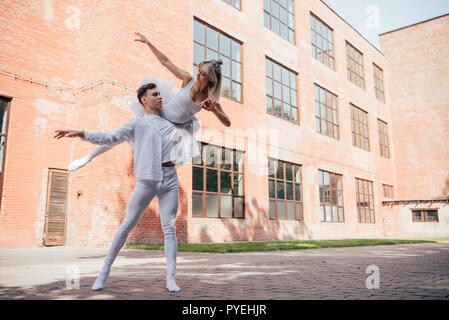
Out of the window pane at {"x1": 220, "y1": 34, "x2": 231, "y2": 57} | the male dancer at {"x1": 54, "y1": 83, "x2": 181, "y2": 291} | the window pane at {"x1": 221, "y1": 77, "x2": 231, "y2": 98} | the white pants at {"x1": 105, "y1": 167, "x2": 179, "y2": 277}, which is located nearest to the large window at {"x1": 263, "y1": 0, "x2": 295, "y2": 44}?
the window pane at {"x1": 220, "y1": 34, "x2": 231, "y2": 57}

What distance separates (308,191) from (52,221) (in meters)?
11.5

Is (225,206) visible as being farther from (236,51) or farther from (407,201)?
(407,201)

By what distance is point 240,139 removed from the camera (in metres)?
13.9

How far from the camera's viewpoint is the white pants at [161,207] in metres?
3.14

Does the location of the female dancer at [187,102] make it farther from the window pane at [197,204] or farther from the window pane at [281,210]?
the window pane at [281,210]

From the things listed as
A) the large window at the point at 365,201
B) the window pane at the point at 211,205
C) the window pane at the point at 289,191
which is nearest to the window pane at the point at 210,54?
the window pane at the point at 211,205

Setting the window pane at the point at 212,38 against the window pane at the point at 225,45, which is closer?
the window pane at the point at 212,38

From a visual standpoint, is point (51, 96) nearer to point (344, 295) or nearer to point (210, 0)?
point (210, 0)

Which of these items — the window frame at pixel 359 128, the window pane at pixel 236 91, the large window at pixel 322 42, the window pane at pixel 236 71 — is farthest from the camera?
the window frame at pixel 359 128

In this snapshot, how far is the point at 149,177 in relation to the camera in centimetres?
307

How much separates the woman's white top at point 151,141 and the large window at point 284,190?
11.9 meters

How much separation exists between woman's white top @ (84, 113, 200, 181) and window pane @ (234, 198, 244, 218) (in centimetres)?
1019

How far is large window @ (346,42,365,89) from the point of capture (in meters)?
23.3

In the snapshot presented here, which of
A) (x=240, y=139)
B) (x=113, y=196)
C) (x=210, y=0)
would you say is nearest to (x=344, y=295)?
(x=113, y=196)
